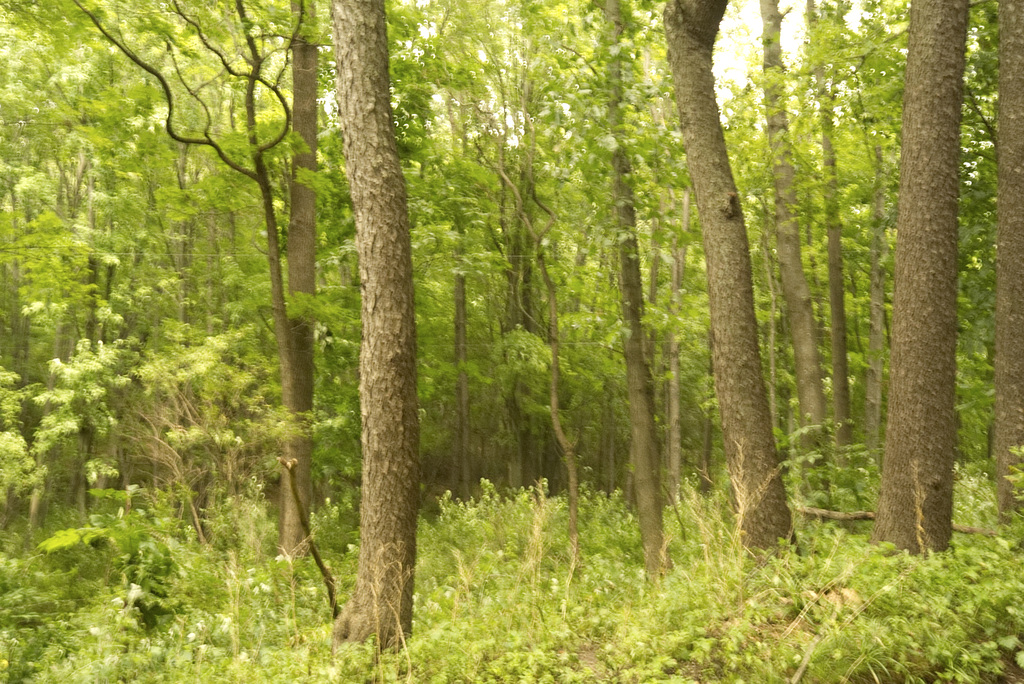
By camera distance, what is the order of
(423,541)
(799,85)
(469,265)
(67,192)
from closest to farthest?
(799,85) → (469,265) → (423,541) → (67,192)

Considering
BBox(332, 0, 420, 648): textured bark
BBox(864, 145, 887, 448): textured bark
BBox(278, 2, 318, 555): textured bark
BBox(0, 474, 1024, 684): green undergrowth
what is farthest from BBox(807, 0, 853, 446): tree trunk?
BBox(278, 2, 318, 555): textured bark

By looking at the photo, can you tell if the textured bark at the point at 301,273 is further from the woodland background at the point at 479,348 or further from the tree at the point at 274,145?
the woodland background at the point at 479,348

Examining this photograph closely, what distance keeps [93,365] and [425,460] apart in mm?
14197

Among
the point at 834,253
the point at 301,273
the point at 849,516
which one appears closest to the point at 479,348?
the point at 301,273

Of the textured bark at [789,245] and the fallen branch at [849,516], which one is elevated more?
the textured bark at [789,245]

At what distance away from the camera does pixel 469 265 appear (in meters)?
13.2

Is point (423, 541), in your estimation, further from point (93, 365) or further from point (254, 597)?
point (93, 365)

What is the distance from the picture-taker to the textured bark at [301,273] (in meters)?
11.0

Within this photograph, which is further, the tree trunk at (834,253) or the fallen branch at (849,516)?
the tree trunk at (834,253)

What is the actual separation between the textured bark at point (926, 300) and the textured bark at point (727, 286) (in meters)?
0.91

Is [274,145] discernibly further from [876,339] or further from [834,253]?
[876,339]

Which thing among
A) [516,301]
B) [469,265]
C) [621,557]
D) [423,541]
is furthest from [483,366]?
[621,557]

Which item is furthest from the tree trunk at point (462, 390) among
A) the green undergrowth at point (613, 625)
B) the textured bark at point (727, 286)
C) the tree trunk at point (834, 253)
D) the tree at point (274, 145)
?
the textured bark at point (727, 286)

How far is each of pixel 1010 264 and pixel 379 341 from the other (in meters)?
6.05
